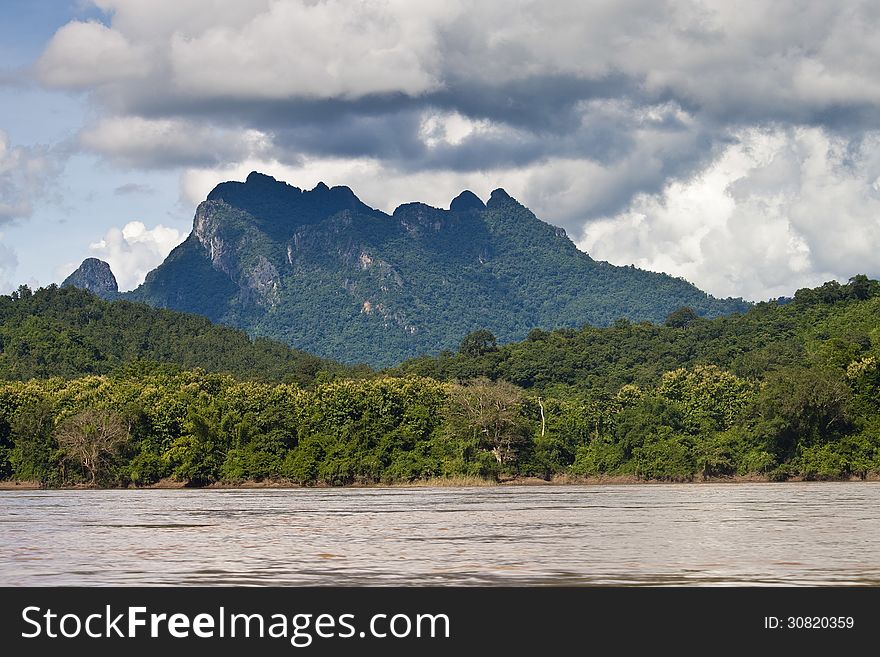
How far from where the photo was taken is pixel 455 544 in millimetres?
41000

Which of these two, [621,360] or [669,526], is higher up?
[621,360]

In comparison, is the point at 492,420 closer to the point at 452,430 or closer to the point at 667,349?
the point at 452,430

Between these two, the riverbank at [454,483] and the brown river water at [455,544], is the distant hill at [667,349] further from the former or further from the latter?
the brown river water at [455,544]

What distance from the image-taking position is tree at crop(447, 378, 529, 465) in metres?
116

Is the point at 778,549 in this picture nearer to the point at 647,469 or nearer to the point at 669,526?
the point at 669,526

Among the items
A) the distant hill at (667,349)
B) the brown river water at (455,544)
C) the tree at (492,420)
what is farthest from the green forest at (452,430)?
the brown river water at (455,544)

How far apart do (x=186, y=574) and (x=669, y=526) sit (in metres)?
23.1

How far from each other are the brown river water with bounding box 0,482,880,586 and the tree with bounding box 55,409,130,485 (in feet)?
157

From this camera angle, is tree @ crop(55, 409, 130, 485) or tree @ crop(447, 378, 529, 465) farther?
tree @ crop(55, 409, 130, 485)

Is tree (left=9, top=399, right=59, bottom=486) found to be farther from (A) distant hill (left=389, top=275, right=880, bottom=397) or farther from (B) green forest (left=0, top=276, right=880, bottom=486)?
(A) distant hill (left=389, top=275, right=880, bottom=397)

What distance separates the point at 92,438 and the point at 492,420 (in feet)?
125

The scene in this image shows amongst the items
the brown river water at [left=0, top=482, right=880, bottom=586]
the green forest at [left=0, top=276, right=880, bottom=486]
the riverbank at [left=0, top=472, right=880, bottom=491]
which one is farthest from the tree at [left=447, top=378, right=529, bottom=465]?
the brown river water at [left=0, top=482, right=880, bottom=586]

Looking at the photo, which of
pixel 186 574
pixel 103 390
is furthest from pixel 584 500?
pixel 103 390
